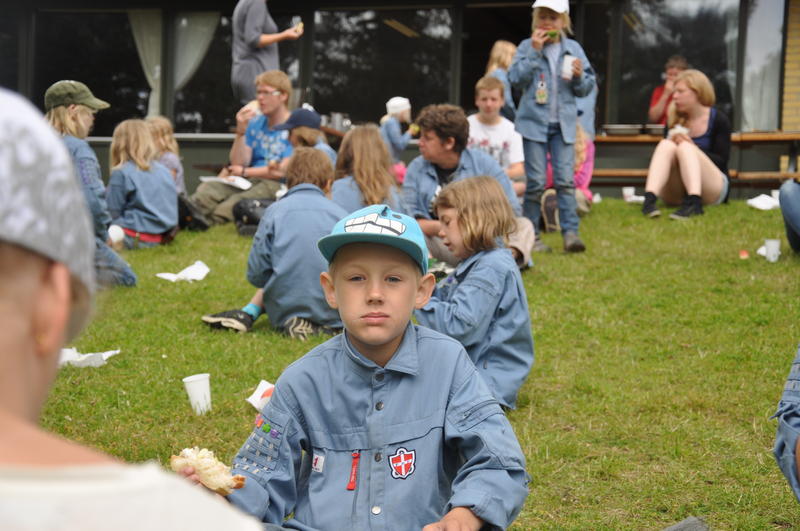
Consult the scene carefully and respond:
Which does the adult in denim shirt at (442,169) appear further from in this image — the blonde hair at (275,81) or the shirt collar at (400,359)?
the shirt collar at (400,359)

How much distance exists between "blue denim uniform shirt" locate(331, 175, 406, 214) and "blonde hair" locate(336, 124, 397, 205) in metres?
0.04

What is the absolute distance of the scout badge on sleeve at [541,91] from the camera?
9438 millimetres

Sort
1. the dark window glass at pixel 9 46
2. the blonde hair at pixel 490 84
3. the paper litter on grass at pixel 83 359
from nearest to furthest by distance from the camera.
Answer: the paper litter on grass at pixel 83 359, the blonde hair at pixel 490 84, the dark window glass at pixel 9 46

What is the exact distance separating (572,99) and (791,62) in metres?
8.00

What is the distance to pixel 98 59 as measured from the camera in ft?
61.8

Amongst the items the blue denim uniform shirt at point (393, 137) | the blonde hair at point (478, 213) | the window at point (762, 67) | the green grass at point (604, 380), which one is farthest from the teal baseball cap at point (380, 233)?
the window at point (762, 67)

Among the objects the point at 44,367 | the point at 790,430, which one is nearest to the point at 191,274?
the point at 790,430

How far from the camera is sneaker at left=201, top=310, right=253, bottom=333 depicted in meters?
7.03

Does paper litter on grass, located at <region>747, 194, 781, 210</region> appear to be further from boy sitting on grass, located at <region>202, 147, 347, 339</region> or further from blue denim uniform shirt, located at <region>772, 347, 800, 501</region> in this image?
blue denim uniform shirt, located at <region>772, 347, 800, 501</region>

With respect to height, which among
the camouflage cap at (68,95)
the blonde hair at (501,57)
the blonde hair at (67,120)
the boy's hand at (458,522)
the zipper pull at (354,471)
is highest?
the blonde hair at (501,57)

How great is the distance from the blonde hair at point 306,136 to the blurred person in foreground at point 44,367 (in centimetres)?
995

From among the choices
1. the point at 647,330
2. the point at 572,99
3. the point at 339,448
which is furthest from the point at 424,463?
the point at 572,99

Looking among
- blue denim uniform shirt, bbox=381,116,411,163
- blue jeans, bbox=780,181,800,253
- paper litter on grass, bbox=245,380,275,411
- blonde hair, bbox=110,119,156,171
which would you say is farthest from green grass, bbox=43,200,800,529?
blue denim uniform shirt, bbox=381,116,411,163

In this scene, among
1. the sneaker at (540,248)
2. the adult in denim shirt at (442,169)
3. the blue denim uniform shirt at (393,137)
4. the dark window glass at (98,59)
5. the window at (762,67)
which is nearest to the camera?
the adult in denim shirt at (442,169)
